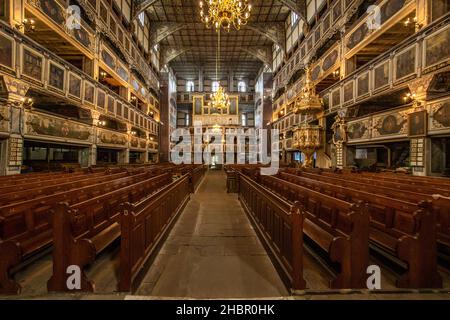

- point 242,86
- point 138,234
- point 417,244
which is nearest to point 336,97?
point 417,244

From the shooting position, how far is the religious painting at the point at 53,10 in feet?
25.5

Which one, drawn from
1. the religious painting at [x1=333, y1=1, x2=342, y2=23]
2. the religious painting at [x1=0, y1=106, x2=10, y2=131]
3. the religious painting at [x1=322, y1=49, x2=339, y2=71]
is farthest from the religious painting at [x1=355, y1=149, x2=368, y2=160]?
the religious painting at [x1=0, y1=106, x2=10, y2=131]

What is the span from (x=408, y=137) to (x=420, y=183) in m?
3.31

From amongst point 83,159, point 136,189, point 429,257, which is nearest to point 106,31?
point 83,159

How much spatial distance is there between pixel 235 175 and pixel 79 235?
6233 mm

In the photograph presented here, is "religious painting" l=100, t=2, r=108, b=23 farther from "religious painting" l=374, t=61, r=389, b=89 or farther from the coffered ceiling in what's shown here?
"religious painting" l=374, t=61, r=389, b=89

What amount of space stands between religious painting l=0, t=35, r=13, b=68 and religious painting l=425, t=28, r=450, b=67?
36.5 ft

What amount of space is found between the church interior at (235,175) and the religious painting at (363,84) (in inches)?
1.6

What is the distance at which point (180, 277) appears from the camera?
241 cm

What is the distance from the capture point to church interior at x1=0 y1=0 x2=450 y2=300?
208 cm

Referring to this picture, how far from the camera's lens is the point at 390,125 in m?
7.69

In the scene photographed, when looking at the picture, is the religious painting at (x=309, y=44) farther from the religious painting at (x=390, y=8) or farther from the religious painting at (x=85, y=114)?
the religious painting at (x=85, y=114)

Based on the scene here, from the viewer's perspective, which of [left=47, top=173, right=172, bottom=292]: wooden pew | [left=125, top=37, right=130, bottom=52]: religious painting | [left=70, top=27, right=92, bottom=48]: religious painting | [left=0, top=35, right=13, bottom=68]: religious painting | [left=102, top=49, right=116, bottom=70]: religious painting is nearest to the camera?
[left=47, top=173, right=172, bottom=292]: wooden pew

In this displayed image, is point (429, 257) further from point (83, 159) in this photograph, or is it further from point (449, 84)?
point (83, 159)
